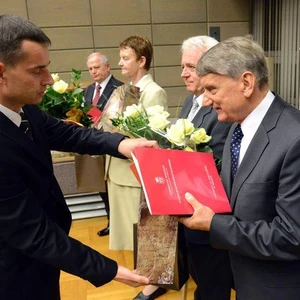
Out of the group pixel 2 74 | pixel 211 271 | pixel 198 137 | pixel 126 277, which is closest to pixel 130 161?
pixel 211 271

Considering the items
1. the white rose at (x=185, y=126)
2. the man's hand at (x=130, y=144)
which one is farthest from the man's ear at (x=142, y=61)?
the white rose at (x=185, y=126)

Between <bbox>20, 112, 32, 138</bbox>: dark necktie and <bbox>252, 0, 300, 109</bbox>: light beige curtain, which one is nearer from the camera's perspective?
<bbox>20, 112, 32, 138</bbox>: dark necktie

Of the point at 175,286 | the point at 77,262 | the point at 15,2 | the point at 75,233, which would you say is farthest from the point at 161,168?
the point at 15,2

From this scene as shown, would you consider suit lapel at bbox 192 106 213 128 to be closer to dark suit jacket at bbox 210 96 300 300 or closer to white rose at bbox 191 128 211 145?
white rose at bbox 191 128 211 145

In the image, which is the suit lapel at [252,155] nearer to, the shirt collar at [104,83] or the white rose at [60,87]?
the white rose at [60,87]

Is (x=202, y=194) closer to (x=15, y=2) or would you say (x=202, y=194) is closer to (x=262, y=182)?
(x=262, y=182)

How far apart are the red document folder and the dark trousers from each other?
1.98ft

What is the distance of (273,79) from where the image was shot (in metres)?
5.26

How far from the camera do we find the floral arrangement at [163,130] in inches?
53.2

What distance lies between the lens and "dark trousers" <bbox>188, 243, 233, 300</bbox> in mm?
1682

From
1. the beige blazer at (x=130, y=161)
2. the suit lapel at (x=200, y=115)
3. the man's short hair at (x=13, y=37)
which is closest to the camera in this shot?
the man's short hair at (x=13, y=37)

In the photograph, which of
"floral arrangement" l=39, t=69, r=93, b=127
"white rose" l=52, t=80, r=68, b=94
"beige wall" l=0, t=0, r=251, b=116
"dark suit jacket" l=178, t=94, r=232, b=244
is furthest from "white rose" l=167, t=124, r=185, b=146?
"beige wall" l=0, t=0, r=251, b=116

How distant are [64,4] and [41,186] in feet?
16.0

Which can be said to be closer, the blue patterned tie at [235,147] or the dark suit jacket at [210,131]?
the blue patterned tie at [235,147]
